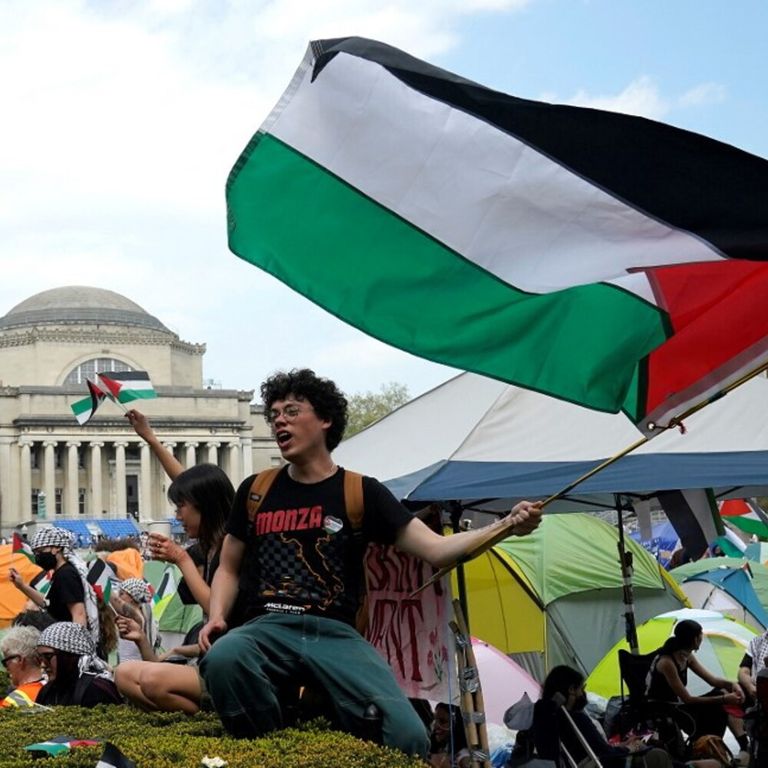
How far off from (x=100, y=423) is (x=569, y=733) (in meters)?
101

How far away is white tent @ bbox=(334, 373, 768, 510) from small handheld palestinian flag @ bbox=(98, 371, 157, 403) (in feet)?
4.95

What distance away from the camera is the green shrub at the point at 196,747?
11.3 ft

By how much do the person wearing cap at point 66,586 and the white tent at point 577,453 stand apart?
1.88m

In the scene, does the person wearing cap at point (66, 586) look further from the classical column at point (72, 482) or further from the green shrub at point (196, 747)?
the classical column at point (72, 482)

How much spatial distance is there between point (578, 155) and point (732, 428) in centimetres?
375

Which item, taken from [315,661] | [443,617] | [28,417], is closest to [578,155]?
[315,661]

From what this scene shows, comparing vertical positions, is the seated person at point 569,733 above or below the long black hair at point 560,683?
below

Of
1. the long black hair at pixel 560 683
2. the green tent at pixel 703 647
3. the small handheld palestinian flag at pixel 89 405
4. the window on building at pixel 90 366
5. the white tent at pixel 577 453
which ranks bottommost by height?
the green tent at pixel 703 647

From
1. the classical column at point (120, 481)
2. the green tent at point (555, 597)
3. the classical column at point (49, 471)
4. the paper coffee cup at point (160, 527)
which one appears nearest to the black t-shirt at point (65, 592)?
the paper coffee cup at point (160, 527)

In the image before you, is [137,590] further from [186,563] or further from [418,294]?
[418,294]

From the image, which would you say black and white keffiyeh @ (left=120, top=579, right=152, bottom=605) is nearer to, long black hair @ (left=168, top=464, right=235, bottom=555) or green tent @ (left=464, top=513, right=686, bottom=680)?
long black hair @ (left=168, top=464, right=235, bottom=555)

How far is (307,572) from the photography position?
4.02 m

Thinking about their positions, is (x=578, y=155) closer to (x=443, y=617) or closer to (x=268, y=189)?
(x=268, y=189)

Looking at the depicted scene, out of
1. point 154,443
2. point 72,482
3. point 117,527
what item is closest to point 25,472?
point 72,482
